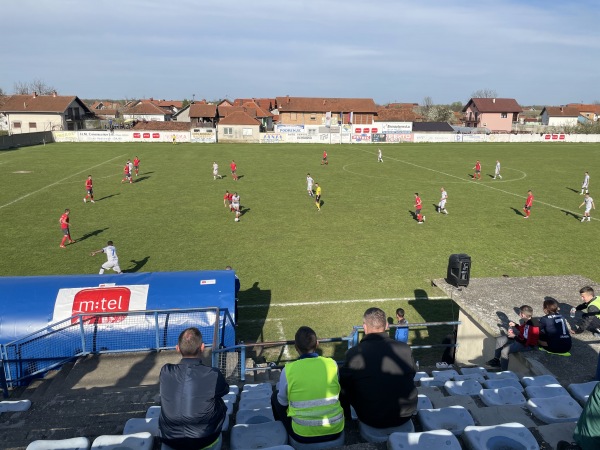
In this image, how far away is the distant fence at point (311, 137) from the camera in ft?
200

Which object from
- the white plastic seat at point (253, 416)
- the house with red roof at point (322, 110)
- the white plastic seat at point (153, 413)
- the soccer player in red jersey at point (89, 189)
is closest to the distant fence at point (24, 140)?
the soccer player in red jersey at point (89, 189)

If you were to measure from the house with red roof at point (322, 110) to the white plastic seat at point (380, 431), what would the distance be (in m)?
82.0

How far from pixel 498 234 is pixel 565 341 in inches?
517

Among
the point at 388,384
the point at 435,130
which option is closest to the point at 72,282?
the point at 388,384

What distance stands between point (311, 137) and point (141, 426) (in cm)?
6180

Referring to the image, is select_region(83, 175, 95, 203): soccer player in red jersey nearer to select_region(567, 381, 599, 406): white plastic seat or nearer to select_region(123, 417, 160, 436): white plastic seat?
select_region(123, 417, 160, 436): white plastic seat

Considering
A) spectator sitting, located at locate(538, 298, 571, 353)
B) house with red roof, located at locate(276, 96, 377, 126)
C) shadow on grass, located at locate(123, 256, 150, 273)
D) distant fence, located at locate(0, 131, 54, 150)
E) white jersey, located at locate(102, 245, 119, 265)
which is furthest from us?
house with red roof, located at locate(276, 96, 377, 126)

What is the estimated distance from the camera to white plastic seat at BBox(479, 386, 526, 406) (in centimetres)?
586

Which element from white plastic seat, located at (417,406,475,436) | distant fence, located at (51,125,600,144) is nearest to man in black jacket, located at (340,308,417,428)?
white plastic seat, located at (417,406,475,436)

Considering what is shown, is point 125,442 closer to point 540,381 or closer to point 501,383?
point 501,383

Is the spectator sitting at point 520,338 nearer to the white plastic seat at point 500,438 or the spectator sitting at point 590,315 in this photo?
the spectator sitting at point 590,315

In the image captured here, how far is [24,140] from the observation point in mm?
55281

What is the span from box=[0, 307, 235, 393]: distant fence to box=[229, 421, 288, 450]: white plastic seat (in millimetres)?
4357

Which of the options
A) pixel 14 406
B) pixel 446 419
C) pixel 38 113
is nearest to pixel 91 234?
pixel 14 406
